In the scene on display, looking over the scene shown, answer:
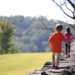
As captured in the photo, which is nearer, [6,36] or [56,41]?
[56,41]

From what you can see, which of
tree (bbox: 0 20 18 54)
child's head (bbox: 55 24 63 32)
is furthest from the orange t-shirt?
tree (bbox: 0 20 18 54)

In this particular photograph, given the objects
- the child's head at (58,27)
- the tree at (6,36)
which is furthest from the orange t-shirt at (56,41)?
the tree at (6,36)

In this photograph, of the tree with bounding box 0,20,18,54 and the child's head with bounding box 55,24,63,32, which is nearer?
the child's head with bounding box 55,24,63,32

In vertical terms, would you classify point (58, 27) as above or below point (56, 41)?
above

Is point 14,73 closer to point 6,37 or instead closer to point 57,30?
point 57,30

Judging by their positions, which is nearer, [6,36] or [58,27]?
[58,27]

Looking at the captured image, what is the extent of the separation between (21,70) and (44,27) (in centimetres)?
1861

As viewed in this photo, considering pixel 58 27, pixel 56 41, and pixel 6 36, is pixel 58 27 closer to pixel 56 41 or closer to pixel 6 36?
pixel 56 41

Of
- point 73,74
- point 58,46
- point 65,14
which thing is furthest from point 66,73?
point 65,14

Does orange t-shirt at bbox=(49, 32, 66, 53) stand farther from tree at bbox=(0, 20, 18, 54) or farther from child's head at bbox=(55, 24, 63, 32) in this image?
tree at bbox=(0, 20, 18, 54)

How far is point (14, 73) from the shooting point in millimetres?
19297

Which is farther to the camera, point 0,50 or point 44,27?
point 0,50

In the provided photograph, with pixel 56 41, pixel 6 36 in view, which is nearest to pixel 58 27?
pixel 56 41

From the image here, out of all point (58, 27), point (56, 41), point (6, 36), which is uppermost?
point (6, 36)
